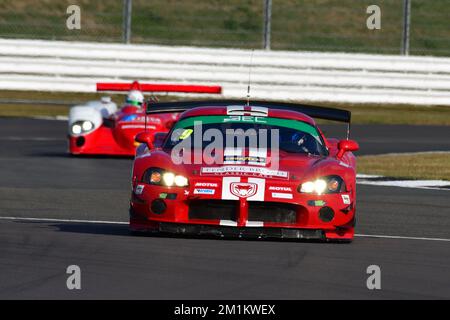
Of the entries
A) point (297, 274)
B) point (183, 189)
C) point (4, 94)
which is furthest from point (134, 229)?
point (4, 94)

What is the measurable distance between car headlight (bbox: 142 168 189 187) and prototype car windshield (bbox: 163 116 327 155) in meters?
0.72

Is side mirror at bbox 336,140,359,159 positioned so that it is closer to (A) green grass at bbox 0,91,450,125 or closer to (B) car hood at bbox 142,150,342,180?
(B) car hood at bbox 142,150,342,180

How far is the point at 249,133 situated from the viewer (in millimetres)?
10789

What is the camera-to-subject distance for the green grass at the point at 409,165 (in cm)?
1670

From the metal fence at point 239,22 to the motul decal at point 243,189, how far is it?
16.6m

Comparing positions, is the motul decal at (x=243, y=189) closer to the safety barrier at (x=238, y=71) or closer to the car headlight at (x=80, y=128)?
the car headlight at (x=80, y=128)

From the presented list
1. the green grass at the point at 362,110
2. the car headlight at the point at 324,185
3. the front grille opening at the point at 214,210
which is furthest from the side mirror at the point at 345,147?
the green grass at the point at 362,110

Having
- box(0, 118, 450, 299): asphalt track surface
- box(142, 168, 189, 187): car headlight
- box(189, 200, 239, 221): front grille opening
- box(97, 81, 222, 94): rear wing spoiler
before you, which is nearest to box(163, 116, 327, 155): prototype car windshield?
box(142, 168, 189, 187): car headlight

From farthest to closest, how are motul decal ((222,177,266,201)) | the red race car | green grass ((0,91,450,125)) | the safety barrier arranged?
1. green grass ((0,91,450,125))
2. the safety barrier
3. the red race car
4. motul decal ((222,177,266,201))

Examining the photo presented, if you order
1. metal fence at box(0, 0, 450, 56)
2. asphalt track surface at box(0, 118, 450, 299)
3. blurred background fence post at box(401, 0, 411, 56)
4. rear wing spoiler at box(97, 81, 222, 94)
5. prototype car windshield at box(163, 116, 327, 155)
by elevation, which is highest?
metal fence at box(0, 0, 450, 56)

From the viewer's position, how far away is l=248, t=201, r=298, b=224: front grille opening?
9672 millimetres

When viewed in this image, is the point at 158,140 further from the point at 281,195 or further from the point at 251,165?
the point at 281,195

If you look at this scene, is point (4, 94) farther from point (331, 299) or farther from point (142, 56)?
point (331, 299)

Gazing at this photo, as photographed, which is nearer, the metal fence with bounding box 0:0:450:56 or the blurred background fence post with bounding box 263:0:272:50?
the blurred background fence post with bounding box 263:0:272:50
